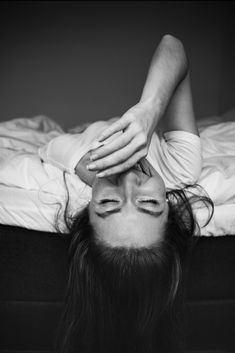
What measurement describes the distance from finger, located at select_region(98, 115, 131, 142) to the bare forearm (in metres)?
0.14

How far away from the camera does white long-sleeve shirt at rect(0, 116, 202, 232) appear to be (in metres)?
1.15

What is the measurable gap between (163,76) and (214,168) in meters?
0.32

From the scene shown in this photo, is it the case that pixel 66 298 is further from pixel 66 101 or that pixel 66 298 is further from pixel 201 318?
pixel 66 101

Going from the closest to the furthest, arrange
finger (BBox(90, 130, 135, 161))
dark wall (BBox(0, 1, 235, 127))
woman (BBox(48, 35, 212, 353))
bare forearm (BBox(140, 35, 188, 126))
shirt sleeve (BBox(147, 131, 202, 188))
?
finger (BBox(90, 130, 135, 161)) < woman (BBox(48, 35, 212, 353)) < bare forearm (BBox(140, 35, 188, 126)) < shirt sleeve (BBox(147, 131, 202, 188)) < dark wall (BBox(0, 1, 235, 127))

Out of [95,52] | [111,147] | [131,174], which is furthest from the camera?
[95,52]

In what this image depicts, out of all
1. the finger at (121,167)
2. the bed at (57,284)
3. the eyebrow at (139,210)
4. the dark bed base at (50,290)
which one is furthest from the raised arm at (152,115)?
the dark bed base at (50,290)

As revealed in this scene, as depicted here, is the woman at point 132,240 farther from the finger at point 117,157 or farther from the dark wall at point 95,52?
the dark wall at point 95,52

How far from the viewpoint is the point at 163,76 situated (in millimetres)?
1185

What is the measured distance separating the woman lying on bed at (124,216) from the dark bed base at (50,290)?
7cm

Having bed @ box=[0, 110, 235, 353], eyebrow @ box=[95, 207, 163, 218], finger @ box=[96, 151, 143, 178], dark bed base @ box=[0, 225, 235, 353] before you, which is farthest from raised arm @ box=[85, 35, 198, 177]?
dark bed base @ box=[0, 225, 235, 353]

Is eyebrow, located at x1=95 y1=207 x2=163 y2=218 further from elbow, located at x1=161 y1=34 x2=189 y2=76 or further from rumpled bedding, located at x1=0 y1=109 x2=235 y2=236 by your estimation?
elbow, located at x1=161 y1=34 x2=189 y2=76

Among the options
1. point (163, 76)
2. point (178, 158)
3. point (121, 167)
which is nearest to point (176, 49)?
point (163, 76)

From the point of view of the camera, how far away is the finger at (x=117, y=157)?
2.92ft

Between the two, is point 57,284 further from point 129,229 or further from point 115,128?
point 115,128
